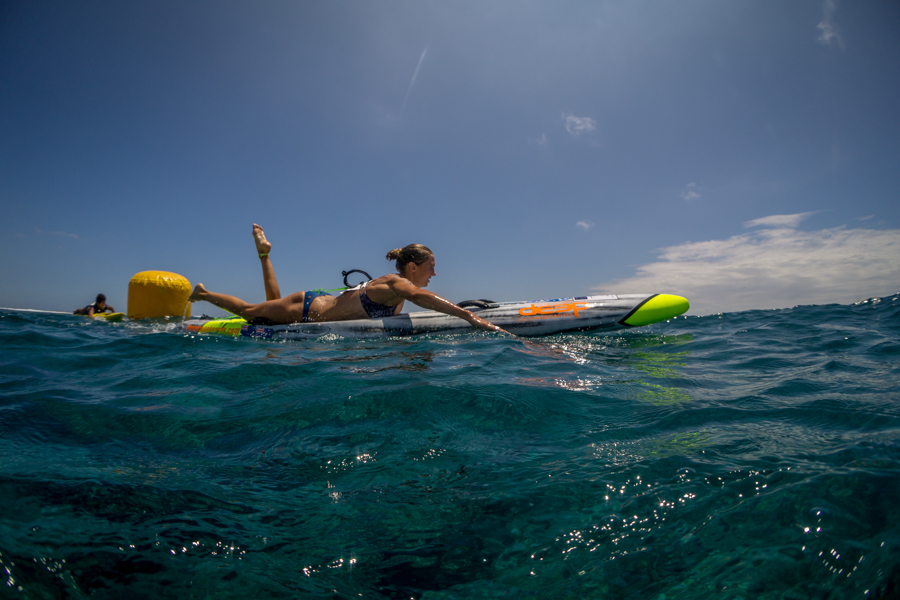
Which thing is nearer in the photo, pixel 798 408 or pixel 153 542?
pixel 153 542

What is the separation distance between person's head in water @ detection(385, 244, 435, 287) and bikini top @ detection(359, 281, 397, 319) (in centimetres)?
50

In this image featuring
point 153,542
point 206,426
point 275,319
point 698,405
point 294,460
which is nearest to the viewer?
point 153,542

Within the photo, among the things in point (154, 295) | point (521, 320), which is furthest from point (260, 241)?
point (521, 320)

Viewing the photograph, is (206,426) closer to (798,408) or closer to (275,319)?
(798,408)

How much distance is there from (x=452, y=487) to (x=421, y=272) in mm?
4200

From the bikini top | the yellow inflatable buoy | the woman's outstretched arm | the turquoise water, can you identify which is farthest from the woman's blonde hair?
the yellow inflatable buoy

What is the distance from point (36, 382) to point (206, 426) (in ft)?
6.22

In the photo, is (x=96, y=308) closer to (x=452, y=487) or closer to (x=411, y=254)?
(x=411, y=254)

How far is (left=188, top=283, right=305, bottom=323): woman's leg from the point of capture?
573cm

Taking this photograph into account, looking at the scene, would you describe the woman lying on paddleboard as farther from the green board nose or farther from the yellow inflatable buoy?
the yellow inflatable buoy

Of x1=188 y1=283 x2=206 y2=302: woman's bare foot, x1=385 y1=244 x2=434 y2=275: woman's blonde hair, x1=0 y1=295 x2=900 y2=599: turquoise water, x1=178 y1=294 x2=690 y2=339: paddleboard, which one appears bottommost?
x1=0 y1=295 x2=900 y2=599: turquoise water

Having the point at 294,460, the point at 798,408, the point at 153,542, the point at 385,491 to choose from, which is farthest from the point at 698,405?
the point at 153,542

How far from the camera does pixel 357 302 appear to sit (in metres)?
5.62

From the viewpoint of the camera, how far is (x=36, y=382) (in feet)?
9.75
